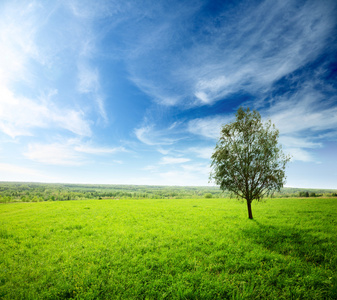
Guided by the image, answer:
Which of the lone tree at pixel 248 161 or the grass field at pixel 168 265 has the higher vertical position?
the lone tree at pixel 248 161

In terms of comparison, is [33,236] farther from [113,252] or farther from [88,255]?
[113,252]

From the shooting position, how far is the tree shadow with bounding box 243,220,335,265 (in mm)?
9461

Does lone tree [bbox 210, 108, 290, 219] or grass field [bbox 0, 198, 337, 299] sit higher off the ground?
lone tree [bbox 210, 108, 290, 219]

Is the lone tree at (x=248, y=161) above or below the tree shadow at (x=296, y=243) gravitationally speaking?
above

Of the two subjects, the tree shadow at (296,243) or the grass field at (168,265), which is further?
the tree shadow at (296,243)

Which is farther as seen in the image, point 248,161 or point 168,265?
point 248,161

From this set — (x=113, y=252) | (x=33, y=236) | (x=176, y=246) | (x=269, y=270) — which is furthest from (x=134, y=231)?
(x=269, y=270)

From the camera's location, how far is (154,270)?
787cm

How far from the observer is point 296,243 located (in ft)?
37.0

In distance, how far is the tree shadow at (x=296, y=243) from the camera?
946 centimetres

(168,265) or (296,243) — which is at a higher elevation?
(296,243)

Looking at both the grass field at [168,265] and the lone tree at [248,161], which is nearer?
the grass field at [168,265]

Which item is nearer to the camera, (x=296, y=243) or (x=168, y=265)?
(x=168, y=265)

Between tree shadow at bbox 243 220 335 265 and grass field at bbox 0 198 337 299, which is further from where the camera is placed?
tree shadow at bbox 243 220 335 265
